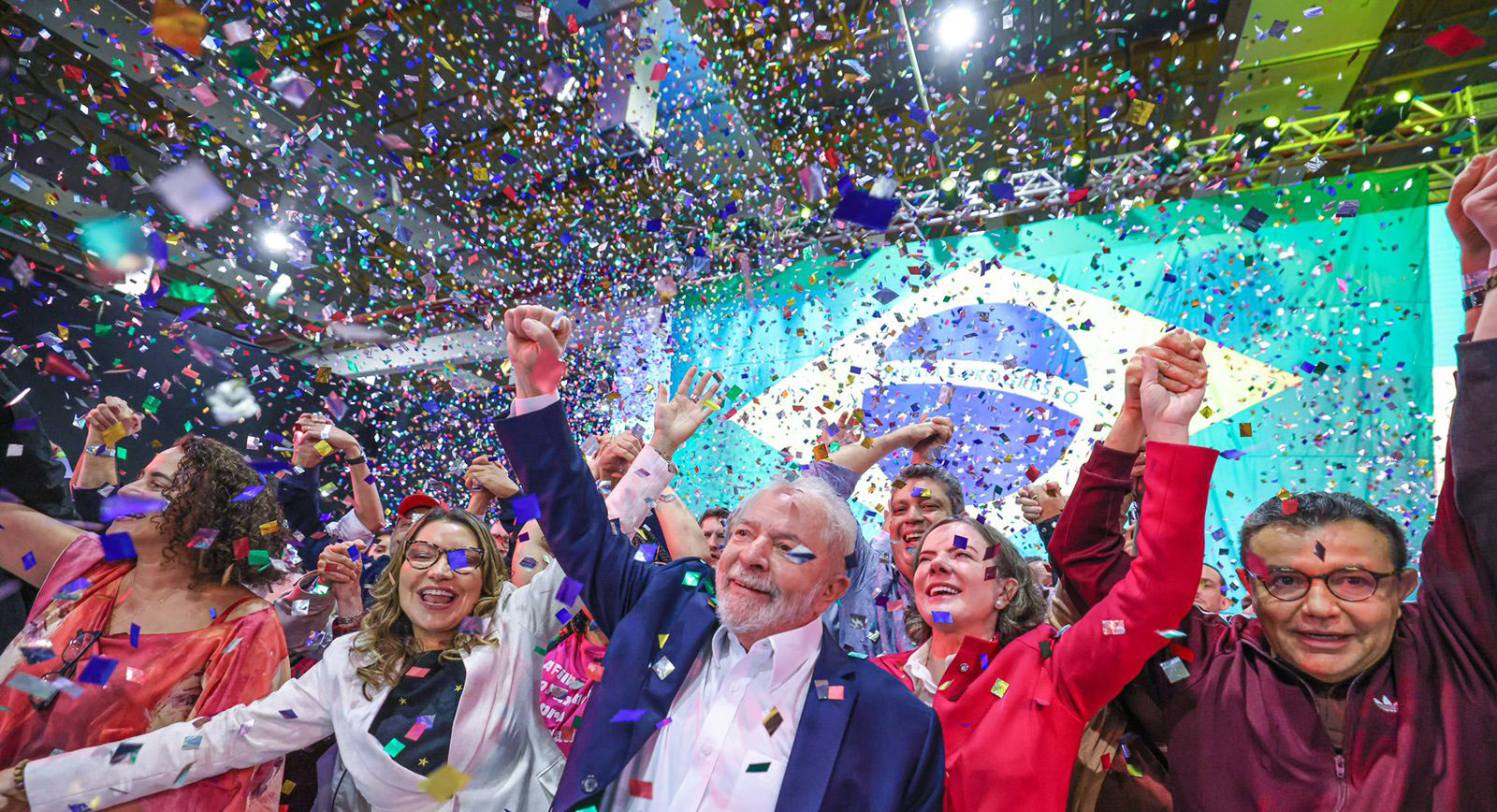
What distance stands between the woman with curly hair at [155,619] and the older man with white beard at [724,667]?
105 cm

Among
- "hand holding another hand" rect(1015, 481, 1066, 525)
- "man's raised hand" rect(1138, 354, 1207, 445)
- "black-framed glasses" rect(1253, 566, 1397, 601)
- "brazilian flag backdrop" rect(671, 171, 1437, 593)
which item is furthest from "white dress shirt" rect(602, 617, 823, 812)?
"brazilian flag backdrop" rect(671, 171, 1437, 593)

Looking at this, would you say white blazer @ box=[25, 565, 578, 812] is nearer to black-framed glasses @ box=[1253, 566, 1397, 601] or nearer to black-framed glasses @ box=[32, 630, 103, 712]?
black-framed glasses @ box=[32, 630, 103, 712]

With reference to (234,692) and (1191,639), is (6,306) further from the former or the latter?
(1191,639)

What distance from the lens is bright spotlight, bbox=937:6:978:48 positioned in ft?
15.9

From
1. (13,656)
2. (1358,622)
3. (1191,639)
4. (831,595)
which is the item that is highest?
(1358,622)

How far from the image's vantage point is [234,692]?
203 cm

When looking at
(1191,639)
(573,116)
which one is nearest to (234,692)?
(1191,639)

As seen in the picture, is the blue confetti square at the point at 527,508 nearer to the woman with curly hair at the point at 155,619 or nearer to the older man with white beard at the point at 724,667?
the older man with white beard at the point at 724,667

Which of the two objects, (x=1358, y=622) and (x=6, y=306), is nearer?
(x=1358, y=622)

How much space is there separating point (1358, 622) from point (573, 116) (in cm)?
562

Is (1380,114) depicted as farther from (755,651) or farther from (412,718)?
(412,718)

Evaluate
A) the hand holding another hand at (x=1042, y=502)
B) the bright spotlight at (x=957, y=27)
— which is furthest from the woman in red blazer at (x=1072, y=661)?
Result: the bright spotlight at (x=957, y=27)

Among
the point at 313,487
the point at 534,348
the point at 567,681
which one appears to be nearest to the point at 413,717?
the point at 567,681

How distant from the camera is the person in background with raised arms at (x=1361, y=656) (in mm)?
1350
